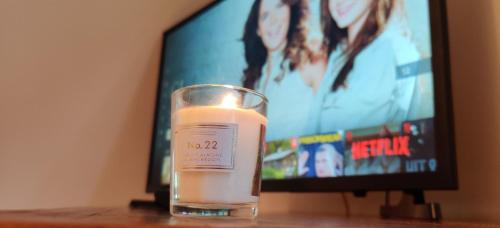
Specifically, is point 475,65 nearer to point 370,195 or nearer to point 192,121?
point 370,195

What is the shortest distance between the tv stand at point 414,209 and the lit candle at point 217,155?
320mm

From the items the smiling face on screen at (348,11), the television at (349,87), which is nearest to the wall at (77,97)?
the television at (349,87)

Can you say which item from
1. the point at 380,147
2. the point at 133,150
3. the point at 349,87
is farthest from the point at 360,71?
the point at 133,150

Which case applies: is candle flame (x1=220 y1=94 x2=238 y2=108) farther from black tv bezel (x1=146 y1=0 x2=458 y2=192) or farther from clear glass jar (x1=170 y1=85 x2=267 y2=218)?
black tv bezel (x1=146 y1=0 x2=458 y2=192)

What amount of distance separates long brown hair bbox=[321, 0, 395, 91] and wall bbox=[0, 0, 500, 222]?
0.83 metres

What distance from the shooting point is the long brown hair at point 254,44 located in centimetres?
98

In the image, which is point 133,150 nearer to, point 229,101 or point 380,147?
point 380,147

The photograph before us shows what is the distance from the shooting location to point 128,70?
1.60 meters

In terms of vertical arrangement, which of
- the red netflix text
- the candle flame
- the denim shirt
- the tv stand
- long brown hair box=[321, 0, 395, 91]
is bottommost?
the tv stand

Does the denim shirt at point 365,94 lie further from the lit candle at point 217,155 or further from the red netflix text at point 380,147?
the lit candle at point 217,155

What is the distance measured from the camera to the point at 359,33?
815mm

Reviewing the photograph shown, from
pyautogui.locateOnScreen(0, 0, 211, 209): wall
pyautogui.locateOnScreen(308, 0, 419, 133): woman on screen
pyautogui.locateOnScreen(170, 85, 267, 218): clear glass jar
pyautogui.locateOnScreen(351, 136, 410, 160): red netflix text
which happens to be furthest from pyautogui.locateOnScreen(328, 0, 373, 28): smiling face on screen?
pyautogui.locateOnScreen(0, 0, 211, 209): wall

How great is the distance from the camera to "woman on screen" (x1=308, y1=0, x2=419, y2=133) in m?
0.74

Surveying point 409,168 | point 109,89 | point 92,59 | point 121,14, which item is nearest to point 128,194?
point 109,89
